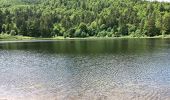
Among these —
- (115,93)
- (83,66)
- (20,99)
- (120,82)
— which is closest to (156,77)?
(120,82)

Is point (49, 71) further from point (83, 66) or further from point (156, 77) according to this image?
point (156, 77)

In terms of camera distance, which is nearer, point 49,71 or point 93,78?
point 93,78

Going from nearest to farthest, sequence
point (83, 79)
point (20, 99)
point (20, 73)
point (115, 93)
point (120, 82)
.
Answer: point (20, 99)
point (115, 93)
point (120, 82)
point (83, 79)
point (20, 73)

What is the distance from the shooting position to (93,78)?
4634 centimetres

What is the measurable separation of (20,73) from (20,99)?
63.4 ft

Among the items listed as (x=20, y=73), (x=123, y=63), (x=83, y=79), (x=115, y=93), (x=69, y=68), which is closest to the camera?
(x=115, y=93)

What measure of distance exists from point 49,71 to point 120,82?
1590 cm

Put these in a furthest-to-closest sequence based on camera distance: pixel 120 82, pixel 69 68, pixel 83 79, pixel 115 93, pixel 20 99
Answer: pixel 69 68
pixel 83 79
pixel 120 82
pixel 115 93
pixel 20 99

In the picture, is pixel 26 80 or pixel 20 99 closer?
pixel 20 99

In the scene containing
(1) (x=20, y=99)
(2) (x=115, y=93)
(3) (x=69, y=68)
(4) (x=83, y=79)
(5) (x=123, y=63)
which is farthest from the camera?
(5) (x=123, y=63)

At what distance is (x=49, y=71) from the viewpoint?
178ft

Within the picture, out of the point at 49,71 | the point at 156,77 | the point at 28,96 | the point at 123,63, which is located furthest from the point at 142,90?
the point at 123,63

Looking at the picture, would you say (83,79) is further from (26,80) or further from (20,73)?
(20,73)

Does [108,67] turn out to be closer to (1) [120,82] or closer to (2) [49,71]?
(2) [49,71]
